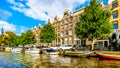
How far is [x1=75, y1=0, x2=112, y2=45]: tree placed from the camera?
56.3m

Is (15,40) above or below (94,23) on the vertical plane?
below

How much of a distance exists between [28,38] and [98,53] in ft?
239

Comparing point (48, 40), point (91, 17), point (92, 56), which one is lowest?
point (92, 56)

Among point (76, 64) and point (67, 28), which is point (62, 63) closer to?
point (76, 64)

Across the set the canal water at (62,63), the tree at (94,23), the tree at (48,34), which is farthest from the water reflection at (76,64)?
the tree at (48,34)

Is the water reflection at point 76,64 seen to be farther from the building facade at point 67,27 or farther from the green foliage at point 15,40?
the green foliage at point 15,40

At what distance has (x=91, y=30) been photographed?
5703 centimetres

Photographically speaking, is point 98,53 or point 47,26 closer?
point 98,53

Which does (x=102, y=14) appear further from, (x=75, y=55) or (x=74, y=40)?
(x=74, y=40)

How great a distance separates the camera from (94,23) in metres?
56.5

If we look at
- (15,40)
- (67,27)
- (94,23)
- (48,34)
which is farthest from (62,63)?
(15,40)

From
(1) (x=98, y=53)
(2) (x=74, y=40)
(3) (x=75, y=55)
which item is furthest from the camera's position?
(2) (x=74, y=40)

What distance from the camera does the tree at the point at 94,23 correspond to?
185 feet

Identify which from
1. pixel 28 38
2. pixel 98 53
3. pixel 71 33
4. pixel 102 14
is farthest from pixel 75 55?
pixel 28 38
